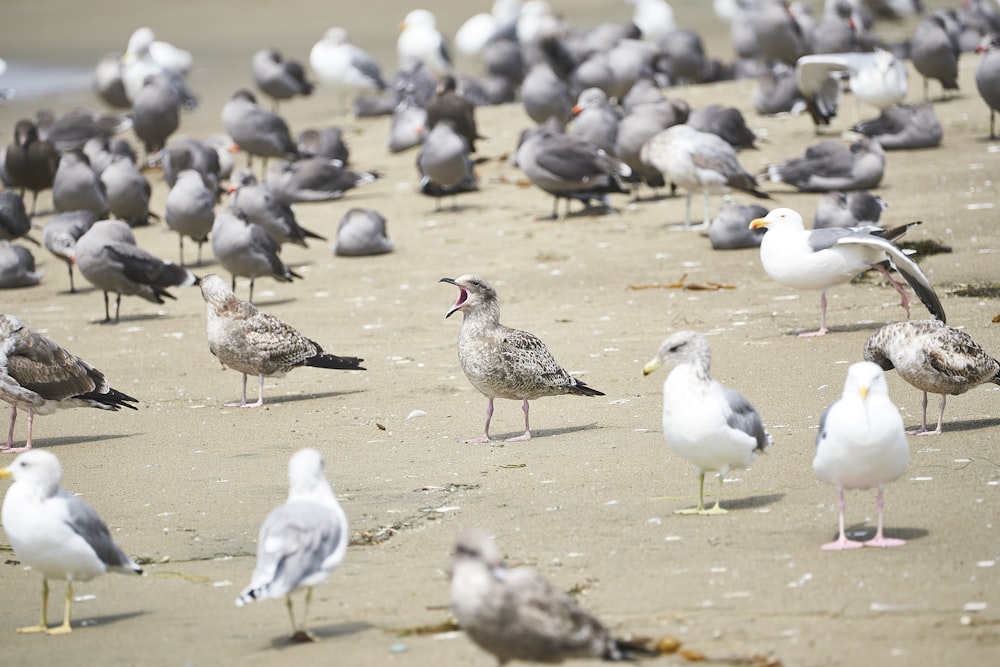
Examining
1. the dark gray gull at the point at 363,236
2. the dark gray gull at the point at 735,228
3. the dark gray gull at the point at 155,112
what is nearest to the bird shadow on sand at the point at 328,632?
the dark gray gull at the point at 735,228

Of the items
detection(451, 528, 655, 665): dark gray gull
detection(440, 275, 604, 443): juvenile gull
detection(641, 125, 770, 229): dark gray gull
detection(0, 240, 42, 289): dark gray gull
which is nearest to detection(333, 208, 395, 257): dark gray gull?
detection(641, 125, 770, 229): dark gray gull

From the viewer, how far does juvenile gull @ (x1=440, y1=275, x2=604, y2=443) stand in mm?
8047

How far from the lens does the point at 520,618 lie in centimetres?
431

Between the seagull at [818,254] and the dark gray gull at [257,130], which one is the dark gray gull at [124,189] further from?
the seagull at [818,254]

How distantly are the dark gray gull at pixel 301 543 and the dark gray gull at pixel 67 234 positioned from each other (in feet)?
30.2

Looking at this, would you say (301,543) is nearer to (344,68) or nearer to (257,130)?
(257,130)

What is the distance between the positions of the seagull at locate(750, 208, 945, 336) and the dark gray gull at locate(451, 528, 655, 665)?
5.80 metres

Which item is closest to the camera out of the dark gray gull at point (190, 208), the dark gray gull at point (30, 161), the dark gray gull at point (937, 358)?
the dark gray gull at point (937, 358)

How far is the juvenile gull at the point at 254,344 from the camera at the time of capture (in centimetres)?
959

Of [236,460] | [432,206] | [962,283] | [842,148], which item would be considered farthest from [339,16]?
[236,460]

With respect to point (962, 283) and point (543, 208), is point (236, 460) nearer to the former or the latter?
point (962, 283)

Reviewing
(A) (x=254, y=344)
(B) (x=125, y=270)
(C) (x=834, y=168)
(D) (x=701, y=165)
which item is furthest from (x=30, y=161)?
(C) (x=834, y=168)

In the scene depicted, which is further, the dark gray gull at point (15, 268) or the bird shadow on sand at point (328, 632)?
the dark gray gull at point (15, 268)

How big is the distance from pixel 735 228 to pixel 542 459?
607cm
